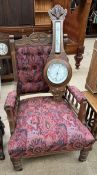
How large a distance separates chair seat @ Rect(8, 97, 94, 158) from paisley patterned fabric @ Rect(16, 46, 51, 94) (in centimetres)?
24

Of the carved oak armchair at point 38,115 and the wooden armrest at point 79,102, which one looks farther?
the wooden armrest at point 79,102

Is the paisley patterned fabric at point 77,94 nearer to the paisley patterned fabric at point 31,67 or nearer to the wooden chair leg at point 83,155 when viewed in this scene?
the paisley patterned fabric at point 31,67

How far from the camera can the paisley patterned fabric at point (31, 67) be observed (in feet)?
5.01

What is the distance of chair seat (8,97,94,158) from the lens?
129cm

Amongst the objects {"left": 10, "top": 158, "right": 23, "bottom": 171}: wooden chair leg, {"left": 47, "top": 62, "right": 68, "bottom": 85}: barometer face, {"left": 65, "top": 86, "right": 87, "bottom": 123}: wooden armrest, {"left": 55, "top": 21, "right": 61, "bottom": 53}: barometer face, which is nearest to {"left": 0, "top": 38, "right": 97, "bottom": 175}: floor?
{"left": 10, "top": 158, "right": 23, "bottom": 171}: wooden chair leg

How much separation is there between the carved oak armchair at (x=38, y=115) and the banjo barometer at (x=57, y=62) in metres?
0.09

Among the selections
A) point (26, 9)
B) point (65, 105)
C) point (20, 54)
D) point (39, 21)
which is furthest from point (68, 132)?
point (39, 21)

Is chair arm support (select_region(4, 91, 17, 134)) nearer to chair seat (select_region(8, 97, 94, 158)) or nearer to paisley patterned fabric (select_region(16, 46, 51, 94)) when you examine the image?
chair seat (select_region(8, 97, 94, 158))

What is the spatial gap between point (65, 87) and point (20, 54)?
19.5 inches

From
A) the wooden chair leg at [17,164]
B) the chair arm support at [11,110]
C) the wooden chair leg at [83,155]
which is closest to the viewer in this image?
the chair arm support at [11,110]

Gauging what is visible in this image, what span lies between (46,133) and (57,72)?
1.70ft

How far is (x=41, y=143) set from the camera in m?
1.29

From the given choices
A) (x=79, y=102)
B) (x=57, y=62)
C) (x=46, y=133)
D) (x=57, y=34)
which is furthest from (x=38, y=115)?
(x=57, y=34)

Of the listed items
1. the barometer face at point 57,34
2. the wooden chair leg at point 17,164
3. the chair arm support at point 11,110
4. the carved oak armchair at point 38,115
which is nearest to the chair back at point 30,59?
the carved oak armchair at point 38,115
